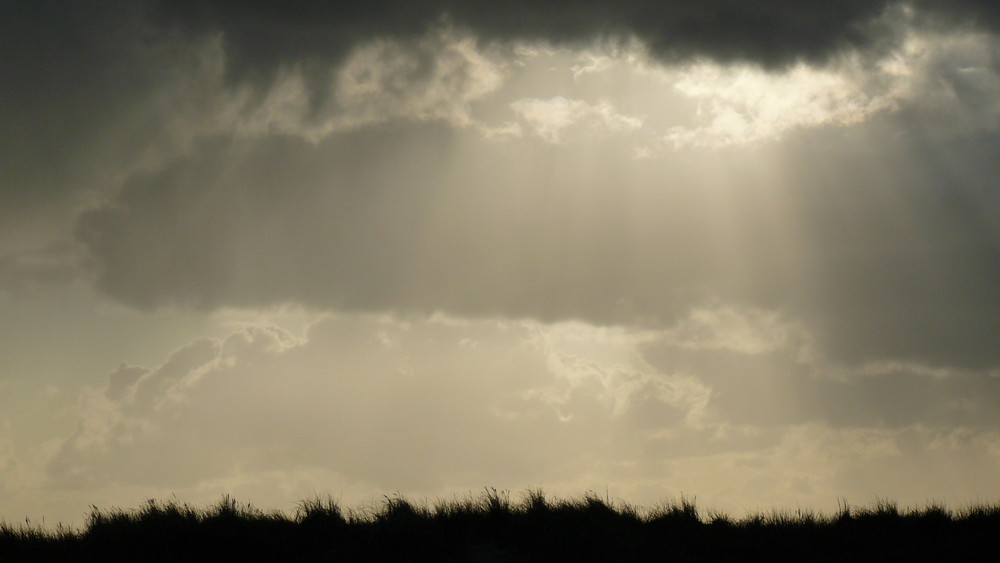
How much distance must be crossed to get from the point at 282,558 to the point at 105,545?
3.18 meters

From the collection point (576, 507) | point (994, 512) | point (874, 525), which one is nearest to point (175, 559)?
point (576, 507)

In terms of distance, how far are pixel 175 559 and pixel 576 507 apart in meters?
7.18

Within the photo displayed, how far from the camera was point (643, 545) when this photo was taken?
16.1m

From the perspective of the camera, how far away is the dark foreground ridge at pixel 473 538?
15648mm

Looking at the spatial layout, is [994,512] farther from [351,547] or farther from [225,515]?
[225,515]

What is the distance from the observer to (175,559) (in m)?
15.4

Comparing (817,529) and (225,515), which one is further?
(817,529)

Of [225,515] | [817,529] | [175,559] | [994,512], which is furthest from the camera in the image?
[994,512]

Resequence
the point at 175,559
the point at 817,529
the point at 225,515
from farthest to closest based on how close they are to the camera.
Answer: the point at 817,529, the point at 225,515, the point at 175,559

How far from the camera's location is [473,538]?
53.8ft

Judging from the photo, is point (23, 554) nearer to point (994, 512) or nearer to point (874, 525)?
point (874, 525)

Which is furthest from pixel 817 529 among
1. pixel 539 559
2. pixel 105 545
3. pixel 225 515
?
pixel 105 545

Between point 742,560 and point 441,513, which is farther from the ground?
point 441,513

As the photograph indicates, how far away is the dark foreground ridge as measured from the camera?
15648 mm
